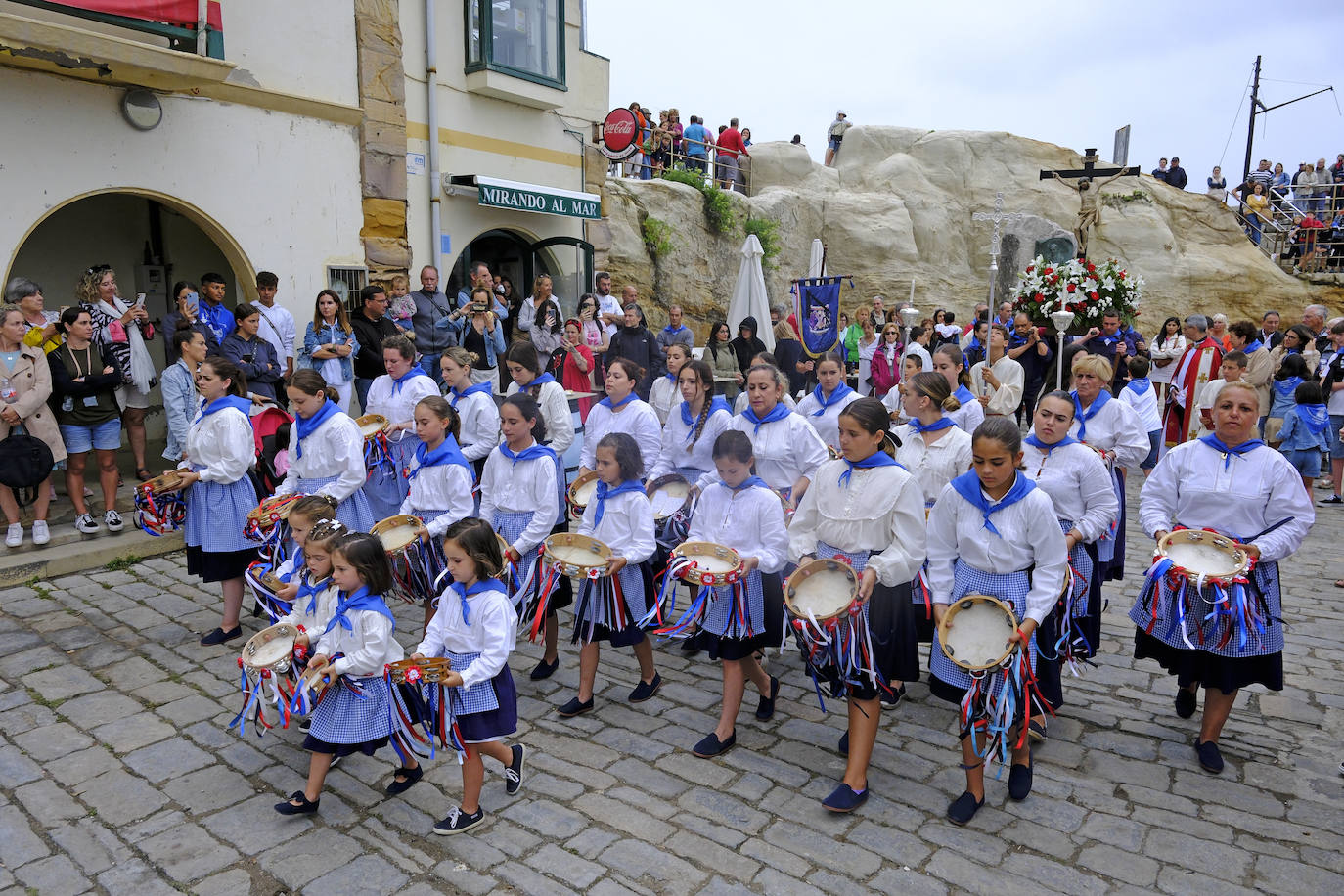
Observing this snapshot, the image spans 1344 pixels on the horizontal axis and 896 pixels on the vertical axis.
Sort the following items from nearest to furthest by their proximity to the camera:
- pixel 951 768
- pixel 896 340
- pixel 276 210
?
1. pixel 951 768
2. pixel 276 210
3. pixel 896 340

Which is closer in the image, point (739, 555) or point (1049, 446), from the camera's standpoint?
point (739, 555)

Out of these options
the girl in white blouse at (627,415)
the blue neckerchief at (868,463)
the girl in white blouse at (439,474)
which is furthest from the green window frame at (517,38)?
the blue neckerchief at (868,463)

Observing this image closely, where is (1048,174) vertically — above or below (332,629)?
above

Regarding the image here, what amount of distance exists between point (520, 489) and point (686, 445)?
4.71 ft

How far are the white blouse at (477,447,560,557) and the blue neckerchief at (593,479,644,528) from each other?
266 mm

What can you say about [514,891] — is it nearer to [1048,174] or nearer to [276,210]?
[276,210]

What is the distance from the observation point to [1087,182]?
56.2 feet

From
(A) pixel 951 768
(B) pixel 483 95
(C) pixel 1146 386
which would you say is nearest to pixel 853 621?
(A) pixel 951 768

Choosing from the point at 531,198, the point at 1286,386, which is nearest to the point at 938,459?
the point at 1286,386

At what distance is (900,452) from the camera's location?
5531mm

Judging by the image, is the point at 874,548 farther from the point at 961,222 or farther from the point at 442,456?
the point at 961,222

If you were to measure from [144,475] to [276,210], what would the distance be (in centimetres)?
308

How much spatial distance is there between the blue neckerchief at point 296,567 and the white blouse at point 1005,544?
129 inches

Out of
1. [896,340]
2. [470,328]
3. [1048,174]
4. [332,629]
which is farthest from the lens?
[1048,174]
